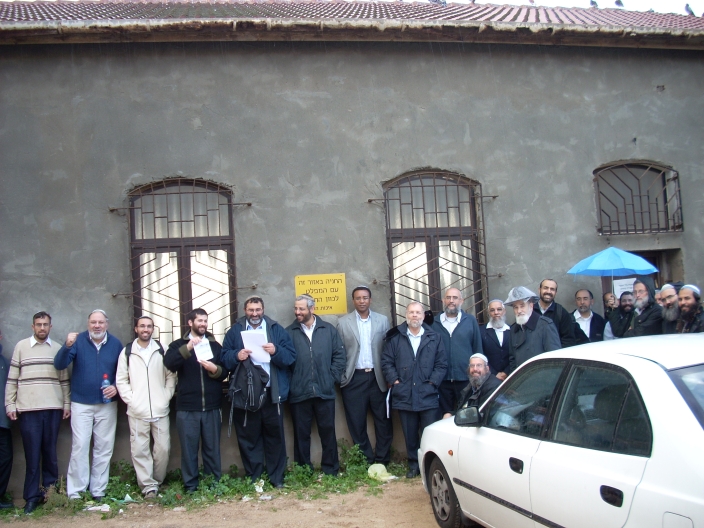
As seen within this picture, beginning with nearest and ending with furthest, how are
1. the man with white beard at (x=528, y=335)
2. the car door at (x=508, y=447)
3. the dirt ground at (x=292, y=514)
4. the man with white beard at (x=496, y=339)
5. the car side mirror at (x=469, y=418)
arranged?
the car door at (x=508, y=447) → the car side mirror at (x=469, y=418) → the dirt ground at (x=292, y=514) → the man with white beard at (x=528, y=335) → the man with white beard at (x=496, y=339)

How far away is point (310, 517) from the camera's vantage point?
5.84 meters

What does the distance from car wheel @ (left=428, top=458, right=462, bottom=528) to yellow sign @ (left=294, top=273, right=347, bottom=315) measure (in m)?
2.73

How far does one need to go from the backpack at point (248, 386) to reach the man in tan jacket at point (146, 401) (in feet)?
2.34

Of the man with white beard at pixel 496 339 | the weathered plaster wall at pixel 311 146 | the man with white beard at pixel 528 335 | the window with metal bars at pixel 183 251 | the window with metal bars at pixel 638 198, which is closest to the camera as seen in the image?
the man with white beard at pixel 528 335

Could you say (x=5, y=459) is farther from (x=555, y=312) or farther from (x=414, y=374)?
(x=555, y=312)

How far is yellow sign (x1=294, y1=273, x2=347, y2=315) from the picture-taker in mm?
7602

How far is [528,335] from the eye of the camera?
21.2 feet

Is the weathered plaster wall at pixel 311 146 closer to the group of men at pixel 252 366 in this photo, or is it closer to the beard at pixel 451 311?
the group of men at pixel 252 366

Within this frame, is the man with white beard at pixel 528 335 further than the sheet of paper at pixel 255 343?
No

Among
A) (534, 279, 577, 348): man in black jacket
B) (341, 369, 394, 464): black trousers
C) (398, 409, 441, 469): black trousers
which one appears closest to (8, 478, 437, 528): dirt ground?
(398, 409, 441, 469): black trousers

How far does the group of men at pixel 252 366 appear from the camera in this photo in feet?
21.5

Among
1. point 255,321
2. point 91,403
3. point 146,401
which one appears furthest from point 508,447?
point 91,403

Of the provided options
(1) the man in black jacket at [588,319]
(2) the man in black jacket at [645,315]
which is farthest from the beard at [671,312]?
(1) the man in black jacket at [588,319]

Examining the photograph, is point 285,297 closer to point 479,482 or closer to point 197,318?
point 197,318
